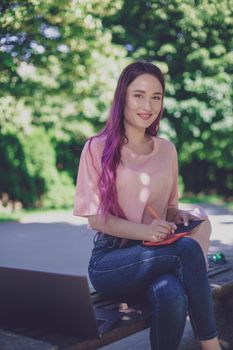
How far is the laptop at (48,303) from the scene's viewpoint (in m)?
1.68

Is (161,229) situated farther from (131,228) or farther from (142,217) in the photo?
(142,217)

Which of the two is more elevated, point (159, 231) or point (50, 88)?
point (50, 88)

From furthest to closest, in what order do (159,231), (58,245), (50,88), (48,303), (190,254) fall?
(50,88) → (58,245) → (159,231) → (190,254) → (48,303)

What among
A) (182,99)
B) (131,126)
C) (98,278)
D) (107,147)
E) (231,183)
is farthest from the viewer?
(231,183)

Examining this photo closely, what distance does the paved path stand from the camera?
209 inches

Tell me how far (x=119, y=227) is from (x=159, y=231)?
20 centimetres

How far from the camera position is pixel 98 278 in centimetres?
226

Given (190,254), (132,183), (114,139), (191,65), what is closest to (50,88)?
(191,65)

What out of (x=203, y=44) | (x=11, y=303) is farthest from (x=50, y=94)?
(x=11, y=303)

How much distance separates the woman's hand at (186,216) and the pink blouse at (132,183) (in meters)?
0.07

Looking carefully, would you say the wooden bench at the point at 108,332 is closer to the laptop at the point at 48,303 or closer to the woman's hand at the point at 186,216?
the laptop at the point at 48,303

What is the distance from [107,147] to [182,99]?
12.4 metres

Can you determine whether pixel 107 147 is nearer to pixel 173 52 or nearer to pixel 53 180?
pixel 53 180

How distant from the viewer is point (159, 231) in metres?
2.21
